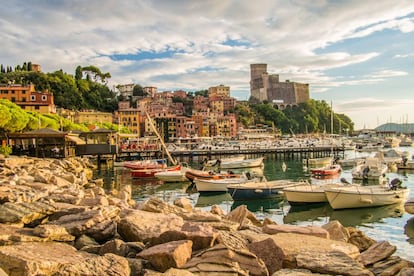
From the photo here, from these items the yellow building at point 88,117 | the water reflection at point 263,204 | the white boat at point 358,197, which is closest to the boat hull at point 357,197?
the white boat at point 358,197

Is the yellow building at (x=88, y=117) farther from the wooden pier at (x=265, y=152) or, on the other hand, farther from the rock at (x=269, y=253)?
the rock at (x=269, y=253)

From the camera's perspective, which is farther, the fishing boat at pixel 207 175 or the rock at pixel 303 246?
the fishing boat at pixel 207 175

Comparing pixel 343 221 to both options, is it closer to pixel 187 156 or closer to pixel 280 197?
pixel 280 197

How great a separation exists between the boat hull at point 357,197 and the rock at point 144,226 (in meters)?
16.9

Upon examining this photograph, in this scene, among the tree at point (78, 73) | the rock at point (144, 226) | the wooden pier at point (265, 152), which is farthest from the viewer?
the tree at point (78, 73)

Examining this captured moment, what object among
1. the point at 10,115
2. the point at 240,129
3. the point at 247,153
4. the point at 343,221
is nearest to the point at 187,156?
the point at 247,153

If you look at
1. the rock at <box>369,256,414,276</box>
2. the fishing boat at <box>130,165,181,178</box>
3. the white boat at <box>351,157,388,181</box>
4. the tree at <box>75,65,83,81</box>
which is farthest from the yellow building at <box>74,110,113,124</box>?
the rock at <box>369,256,414,276</box>

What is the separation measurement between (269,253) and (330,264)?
1.01 m

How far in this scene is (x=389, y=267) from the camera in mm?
7734

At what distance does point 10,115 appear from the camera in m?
43.8

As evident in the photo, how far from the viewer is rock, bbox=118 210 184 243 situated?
8094 millimetres

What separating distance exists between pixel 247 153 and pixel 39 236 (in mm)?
76335

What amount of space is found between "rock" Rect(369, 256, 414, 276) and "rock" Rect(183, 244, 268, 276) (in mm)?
2289

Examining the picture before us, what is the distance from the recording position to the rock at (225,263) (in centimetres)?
648
